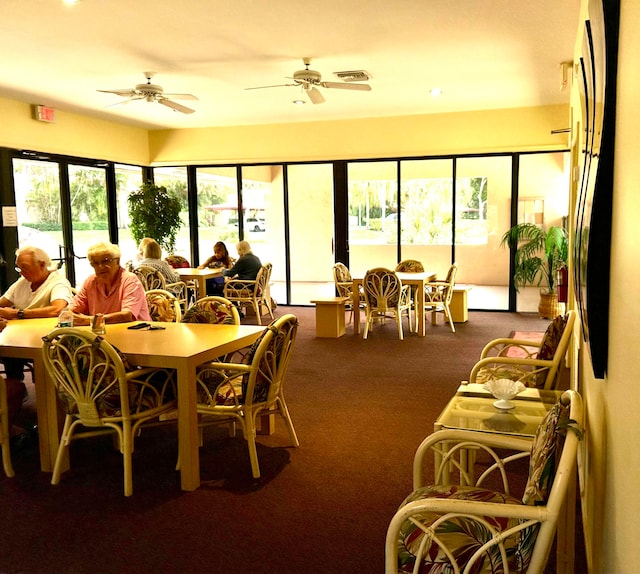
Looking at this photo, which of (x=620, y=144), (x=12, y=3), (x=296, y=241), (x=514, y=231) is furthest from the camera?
(x=296, y=241)

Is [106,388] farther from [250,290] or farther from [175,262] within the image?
[175,262]

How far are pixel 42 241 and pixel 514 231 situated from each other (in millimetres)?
6710

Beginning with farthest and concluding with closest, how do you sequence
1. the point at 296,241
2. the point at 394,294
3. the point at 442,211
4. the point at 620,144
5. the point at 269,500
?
the point at 296,241 → the point at 442,211 → the point at 394,294 → the point at 269,500 → the point at 620,144

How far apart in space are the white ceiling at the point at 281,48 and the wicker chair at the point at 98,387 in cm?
281

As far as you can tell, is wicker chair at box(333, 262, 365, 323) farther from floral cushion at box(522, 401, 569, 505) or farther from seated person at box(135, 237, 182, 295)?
floral cushion at box(522, 401, 569, 505)

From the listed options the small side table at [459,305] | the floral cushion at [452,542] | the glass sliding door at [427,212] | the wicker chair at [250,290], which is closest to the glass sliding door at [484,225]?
the glass sliding door at [427,212]

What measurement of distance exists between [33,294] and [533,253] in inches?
275

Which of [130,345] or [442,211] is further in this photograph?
[442,211]

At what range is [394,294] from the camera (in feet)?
25.0

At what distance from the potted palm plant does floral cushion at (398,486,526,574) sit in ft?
23.2

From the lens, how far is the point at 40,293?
4.69m

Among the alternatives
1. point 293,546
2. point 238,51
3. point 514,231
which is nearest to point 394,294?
point 514,231


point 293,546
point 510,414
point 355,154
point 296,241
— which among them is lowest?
point 293,546

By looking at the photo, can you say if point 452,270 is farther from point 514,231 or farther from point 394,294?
point 514,231
